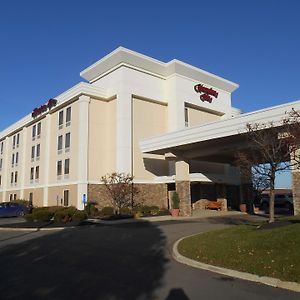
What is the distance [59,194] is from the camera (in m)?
42.0

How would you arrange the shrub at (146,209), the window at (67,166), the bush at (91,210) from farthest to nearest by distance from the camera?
the window at (67,166), the shrub at (146,209), the bush at (91,210)

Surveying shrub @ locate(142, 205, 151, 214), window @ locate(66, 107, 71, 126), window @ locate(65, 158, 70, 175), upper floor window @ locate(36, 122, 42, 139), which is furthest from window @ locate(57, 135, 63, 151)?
shrub @ locate(142, 205, 151, 214)

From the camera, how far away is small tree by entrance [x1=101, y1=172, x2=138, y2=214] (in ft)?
116

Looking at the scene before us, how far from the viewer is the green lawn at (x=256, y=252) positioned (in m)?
8.71

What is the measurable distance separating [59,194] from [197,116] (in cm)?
1847

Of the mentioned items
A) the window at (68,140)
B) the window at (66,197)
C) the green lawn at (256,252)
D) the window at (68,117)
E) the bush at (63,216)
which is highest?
the window at (68,117)

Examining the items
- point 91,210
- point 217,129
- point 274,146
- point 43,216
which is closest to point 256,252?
point 274,146

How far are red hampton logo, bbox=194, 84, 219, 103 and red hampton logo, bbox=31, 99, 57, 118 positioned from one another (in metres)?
16.7

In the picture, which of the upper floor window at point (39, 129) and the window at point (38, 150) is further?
the upper floor window at point (39, 129)

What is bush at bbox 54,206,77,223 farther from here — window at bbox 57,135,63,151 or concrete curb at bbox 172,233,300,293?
window at bbox 57,135,63,151

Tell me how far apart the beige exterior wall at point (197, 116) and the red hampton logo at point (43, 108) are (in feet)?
51.6

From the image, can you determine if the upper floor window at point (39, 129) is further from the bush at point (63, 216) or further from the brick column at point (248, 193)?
the brick column at point (248, 193)

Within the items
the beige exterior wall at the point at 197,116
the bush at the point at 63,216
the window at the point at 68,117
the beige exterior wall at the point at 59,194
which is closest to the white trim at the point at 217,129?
the beige exterior wall at the point at 59,194

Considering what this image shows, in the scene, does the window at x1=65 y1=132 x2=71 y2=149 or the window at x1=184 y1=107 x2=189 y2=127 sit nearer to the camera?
the window at x1=65 y1=132 x2=71 y2=149
